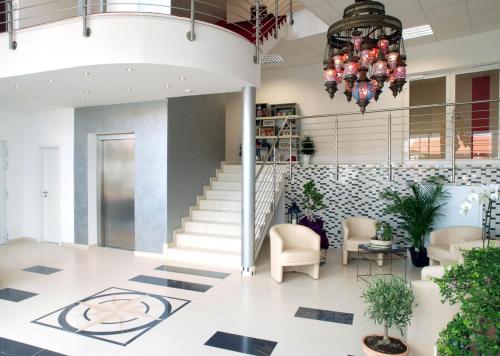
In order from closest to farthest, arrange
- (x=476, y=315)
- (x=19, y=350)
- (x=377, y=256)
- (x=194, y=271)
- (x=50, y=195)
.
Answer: (x=476, y=315)
(x=19, y=350)
(x=194, y=271)
(x=377, y=256)
(x=50, y=195)

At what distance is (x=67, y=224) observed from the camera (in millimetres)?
8430

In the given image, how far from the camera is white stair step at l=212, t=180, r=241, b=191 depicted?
8344mm

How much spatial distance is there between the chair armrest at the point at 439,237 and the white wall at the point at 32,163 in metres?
7.21

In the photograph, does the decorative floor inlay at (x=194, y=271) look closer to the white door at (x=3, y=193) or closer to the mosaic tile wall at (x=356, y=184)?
the mosaic tile wall at (x=356, y=184)

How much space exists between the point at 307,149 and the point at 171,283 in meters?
4.83

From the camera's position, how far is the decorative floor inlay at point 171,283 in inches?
216

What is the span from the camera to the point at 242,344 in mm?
3732

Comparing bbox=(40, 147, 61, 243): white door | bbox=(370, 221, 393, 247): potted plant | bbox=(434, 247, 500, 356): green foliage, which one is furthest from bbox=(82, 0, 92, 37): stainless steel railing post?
bbox=(370, 221, 393, 247): potted plant

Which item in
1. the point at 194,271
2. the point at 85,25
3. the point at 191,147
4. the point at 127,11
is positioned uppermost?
the point at 127,11

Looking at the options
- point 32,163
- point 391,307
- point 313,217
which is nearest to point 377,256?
point 313,217

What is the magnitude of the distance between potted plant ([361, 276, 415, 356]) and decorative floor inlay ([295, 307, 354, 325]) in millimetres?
1184

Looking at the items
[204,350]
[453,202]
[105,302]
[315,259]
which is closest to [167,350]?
[204,350]

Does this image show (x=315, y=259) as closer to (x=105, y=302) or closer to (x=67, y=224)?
(x=105, y=302)

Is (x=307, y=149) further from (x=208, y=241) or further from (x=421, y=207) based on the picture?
(x=208, y=241)
